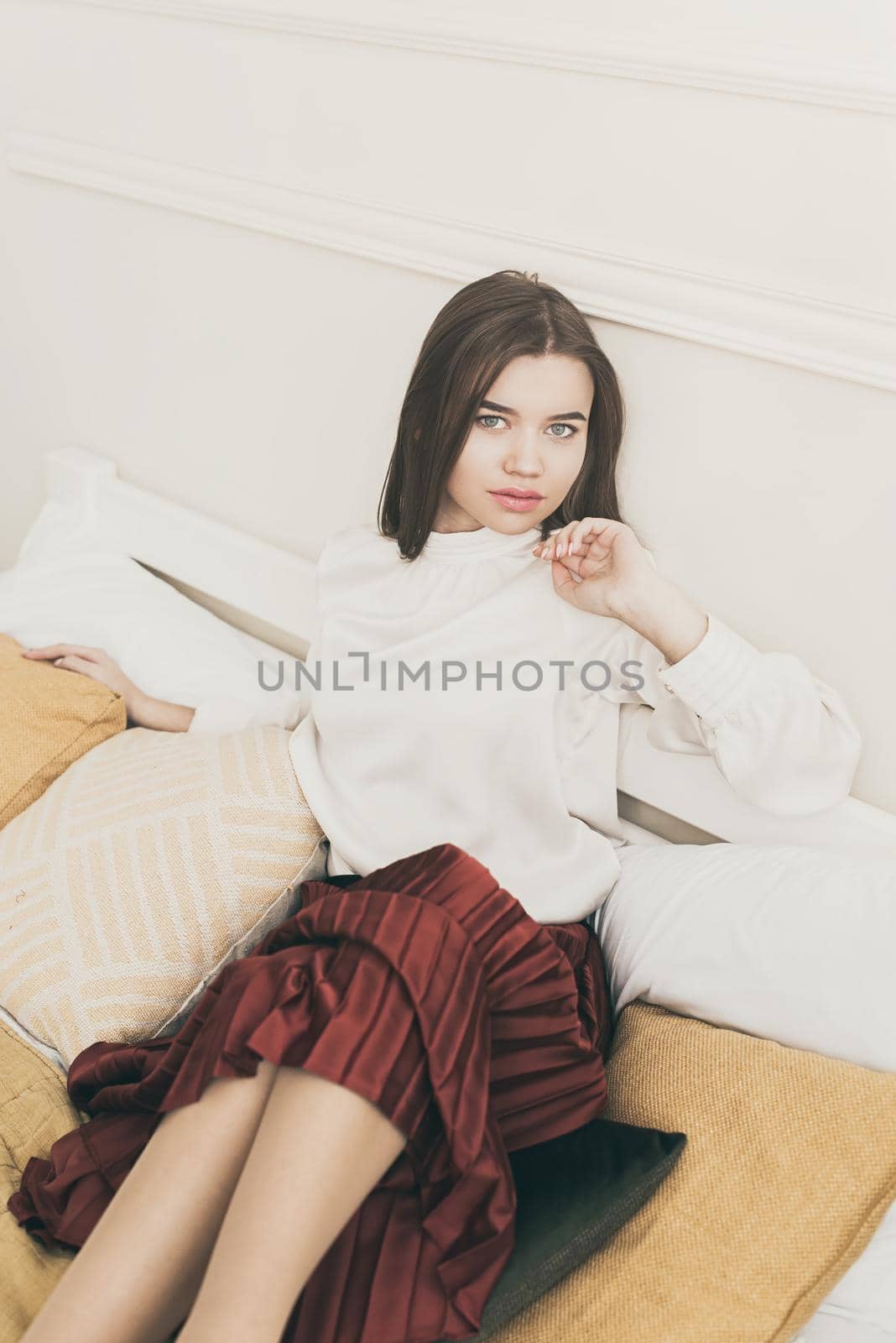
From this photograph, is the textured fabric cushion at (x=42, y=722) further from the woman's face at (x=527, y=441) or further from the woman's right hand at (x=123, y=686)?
the woman's face at (x=527, y=441)

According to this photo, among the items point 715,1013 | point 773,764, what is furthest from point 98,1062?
point 773,764

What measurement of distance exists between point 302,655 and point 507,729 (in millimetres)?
583

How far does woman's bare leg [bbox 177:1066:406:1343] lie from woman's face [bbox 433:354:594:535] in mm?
631

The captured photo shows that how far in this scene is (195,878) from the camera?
1.23 meters

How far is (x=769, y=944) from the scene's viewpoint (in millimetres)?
1055

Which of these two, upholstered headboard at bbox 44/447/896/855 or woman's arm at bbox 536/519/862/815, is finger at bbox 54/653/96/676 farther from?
woman's arm at bbox 536/519/862/815

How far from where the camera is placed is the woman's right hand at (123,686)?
1.57 meters

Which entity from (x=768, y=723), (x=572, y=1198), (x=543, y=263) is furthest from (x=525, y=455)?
(x=572, y=1198)

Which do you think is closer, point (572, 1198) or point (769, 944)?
point (572, 1198)

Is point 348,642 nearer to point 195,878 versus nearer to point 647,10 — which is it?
point 195,878

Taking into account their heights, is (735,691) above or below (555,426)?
below

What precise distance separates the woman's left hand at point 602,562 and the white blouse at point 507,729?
6 cm

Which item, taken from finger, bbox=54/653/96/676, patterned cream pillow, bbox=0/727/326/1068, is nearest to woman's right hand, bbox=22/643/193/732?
finger, bbox=54/653/96/676

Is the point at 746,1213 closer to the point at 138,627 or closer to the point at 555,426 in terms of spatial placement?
the point at 555,426
